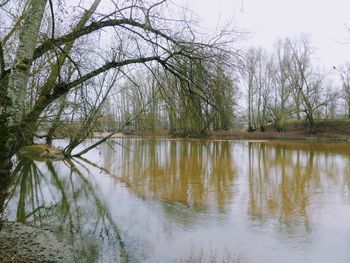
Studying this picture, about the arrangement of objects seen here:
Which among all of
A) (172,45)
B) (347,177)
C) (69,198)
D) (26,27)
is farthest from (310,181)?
(26,27)

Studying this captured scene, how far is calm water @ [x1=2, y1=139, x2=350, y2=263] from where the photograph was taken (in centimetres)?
646

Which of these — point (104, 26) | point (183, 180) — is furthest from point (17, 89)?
point (183, 180)

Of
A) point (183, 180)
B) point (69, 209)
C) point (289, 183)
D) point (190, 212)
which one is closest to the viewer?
point (190, 212)

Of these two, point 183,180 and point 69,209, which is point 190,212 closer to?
point 69,209

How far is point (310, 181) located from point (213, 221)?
6.91 meters

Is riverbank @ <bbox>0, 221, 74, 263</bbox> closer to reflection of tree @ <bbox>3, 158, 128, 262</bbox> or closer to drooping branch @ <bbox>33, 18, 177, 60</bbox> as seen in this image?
reflection of tree @ <bbox>3, 158, 128, 262</bbox>

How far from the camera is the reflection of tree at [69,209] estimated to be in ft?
21.7

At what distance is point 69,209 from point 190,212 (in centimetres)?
286

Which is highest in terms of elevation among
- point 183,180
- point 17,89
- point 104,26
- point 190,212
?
point 104,26

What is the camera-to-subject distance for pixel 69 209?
9.21 metres

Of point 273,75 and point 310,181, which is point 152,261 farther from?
point 273,75

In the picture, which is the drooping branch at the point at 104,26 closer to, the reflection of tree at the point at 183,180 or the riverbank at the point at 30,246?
the riverbank at the point at 30,246

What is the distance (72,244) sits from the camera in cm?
650

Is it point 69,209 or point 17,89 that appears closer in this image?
point 17,89
